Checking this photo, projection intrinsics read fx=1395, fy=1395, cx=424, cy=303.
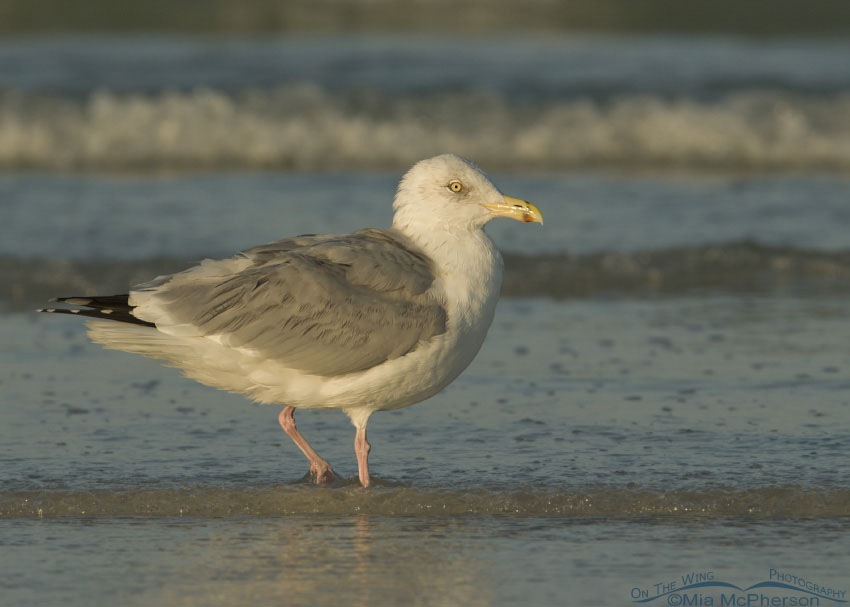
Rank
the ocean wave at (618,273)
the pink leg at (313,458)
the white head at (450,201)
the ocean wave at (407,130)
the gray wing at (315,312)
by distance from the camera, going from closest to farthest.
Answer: the gray wing at (315,312) < the pink leg at (313,458) < the white head at (450,201) < the ocean wave at (618,273) < the ocean wave at (407,130)

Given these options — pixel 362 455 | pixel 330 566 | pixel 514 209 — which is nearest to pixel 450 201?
pixel 514 209

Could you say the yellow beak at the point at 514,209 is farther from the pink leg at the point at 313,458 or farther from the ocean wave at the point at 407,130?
the ocean wave at the point at 407,130

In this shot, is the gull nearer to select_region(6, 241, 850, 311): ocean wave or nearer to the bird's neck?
the bird's neck

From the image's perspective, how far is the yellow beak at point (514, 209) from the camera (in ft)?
19.8

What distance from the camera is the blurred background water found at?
495 centimetres

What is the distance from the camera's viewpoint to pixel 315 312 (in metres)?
5.57

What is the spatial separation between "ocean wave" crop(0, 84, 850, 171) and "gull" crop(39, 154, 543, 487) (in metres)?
9.06

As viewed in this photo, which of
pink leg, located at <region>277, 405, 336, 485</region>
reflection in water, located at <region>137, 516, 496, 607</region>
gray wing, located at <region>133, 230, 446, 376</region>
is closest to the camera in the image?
reflection in water, located at <region>137, 516, 496, 607</region>

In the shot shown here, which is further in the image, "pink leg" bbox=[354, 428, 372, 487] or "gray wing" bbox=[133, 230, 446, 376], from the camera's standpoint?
"pink leg" bbox=[354, 428, 372, 487]

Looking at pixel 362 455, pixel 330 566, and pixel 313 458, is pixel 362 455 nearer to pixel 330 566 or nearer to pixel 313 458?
pixel 313 458

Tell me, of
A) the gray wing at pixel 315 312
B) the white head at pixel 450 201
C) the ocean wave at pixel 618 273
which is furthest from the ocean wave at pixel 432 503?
the ocean wave at pixel 618 273

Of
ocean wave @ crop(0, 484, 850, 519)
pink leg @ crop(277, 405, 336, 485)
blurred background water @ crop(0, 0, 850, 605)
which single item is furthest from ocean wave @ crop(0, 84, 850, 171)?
ocean wave @ crop(0, 484, 850, 519)

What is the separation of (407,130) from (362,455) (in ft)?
35.6

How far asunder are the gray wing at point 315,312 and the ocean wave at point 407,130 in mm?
9170
